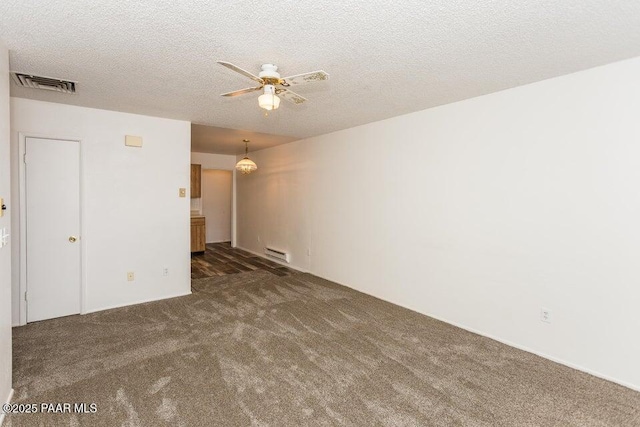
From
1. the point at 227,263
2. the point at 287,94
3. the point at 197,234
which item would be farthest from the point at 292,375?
the point at 197,234

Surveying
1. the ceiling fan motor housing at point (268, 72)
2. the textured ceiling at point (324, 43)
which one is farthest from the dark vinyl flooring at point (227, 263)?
the ceiling fan motor housing at point (268, 72)

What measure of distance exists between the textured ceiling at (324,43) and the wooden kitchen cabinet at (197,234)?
15.5 feet

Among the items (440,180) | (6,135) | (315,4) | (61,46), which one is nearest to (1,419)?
(6,135)

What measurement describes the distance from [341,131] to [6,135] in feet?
13.4

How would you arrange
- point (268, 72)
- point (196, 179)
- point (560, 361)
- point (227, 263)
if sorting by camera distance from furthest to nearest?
1. point (196, 179)
2. point (227, 263)
3. point (560, 361)
4. point (268, 72)

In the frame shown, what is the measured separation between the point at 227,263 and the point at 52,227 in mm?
3409

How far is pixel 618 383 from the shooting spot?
264 cm

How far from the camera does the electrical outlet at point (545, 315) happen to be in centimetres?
305

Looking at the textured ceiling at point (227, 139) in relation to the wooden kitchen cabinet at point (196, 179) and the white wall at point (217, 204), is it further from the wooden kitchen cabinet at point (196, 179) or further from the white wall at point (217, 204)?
the white wall at point (217, 204)

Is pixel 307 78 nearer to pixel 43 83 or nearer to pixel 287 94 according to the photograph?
pixel 287 94

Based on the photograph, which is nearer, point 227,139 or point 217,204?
point 227,139

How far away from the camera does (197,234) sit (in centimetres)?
800

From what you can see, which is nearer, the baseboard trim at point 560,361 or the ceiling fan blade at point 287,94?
the baseboard trim at point 560,361

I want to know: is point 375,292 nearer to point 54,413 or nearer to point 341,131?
point 341,131
